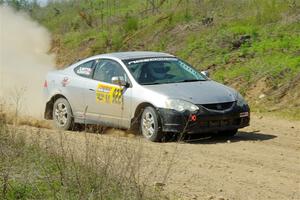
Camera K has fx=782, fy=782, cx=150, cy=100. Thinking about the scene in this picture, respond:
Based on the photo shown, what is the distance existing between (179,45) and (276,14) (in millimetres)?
3236

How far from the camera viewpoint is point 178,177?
371 inches

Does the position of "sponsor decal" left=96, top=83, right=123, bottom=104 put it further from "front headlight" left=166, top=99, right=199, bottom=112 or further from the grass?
the grass

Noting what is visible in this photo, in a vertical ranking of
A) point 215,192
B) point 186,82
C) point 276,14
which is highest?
point 276,14

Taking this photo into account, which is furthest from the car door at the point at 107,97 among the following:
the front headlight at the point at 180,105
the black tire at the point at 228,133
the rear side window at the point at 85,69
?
the black tire at the point at 228,133

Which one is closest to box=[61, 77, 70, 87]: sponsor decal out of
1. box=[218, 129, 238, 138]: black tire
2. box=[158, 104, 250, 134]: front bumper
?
box=[158, 104, 250, 134]: front bumper

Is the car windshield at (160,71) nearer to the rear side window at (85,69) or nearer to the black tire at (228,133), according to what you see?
the rear side window at (85,69)

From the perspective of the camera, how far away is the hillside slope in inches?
688

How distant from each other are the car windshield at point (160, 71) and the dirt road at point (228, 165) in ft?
4.00

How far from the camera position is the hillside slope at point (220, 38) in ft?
57.4

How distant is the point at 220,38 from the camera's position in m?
21.1

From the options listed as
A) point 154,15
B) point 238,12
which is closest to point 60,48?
point 154,15

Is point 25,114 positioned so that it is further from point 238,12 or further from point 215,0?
point 215,0

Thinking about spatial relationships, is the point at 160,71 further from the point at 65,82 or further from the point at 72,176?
the point at 72,176

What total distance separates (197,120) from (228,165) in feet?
5.93
